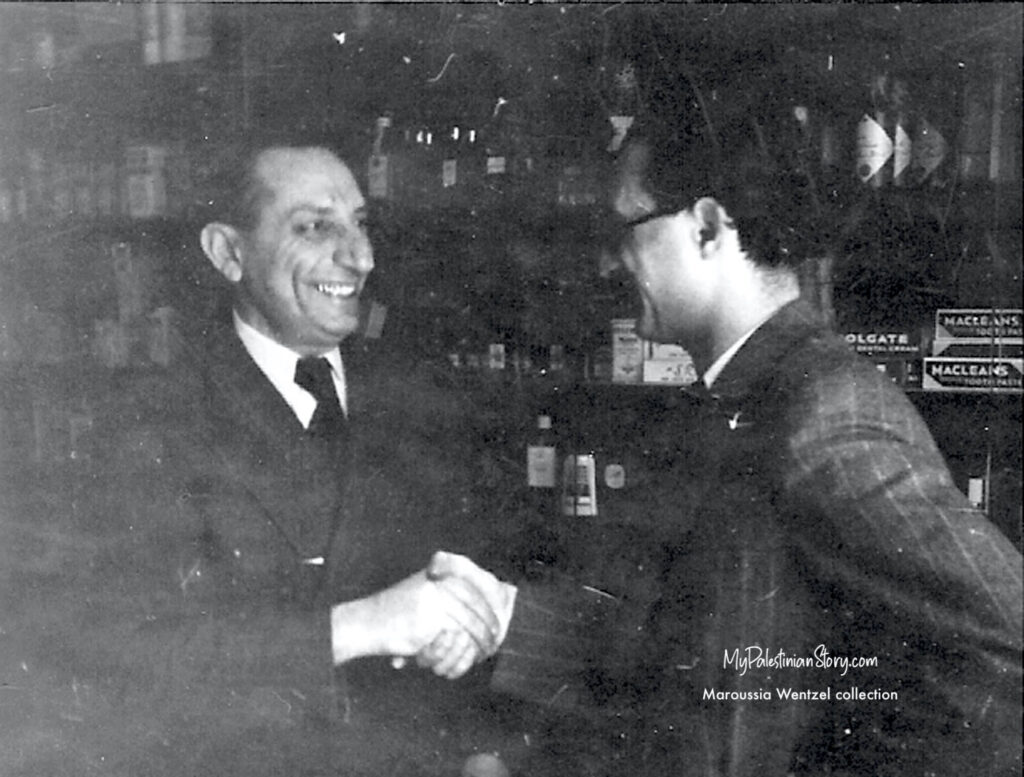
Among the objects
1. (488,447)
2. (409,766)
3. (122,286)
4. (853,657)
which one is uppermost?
(122,286)

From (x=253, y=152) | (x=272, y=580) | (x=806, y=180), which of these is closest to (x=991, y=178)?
(x=806, y=180)

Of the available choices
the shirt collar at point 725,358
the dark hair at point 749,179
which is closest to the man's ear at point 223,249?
the dark hair at point 749,179

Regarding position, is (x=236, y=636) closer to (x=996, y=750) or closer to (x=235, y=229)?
(x=235, y=229)

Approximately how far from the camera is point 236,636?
2.02 metres

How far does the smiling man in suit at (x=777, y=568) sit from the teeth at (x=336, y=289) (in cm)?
46

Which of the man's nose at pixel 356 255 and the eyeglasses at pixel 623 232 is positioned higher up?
the eyeglasses at pixel 623 232

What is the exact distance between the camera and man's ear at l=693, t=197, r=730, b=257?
1873mm

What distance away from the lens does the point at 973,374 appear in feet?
6.04

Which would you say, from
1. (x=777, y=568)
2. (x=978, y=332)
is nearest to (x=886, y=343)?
(x=978, y=332)

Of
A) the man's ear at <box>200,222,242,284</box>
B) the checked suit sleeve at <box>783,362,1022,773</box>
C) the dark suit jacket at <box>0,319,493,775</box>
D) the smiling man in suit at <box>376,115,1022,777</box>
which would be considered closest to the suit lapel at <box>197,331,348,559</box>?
the dark suit jacket at <box>0,319,493,775</box>

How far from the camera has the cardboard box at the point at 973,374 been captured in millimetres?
1837

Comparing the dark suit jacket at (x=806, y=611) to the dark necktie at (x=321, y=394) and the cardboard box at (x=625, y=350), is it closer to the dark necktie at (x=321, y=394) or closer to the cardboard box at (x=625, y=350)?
the cardboard box at (x=625, y=350)

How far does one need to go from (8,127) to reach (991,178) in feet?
5.51

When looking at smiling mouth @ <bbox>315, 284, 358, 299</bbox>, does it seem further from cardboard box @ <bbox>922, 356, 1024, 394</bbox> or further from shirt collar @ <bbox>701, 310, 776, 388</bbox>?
cardboard box @ <bbox>922, 356, 1024, 394</bbox>
